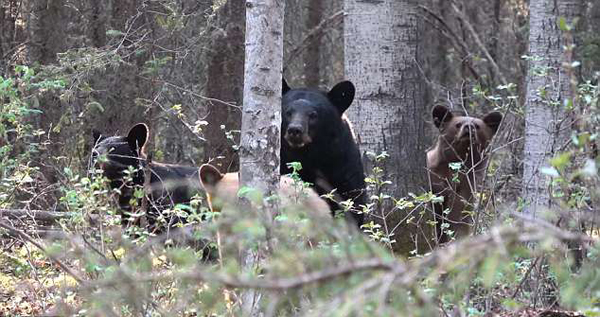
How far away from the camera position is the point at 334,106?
9.15 m

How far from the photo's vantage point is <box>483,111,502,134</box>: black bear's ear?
1144 cm

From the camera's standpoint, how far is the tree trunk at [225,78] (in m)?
12.4

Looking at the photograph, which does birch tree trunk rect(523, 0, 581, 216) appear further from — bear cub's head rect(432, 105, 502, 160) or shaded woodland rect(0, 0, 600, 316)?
bear cub's head rect(432, 105, 502, 160)

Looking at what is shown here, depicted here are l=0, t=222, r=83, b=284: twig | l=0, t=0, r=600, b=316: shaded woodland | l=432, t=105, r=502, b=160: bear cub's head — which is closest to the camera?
l=0, t=0, r=600, b=316: shaded woodland

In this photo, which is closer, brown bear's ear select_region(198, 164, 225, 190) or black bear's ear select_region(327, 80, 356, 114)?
brown bear's ear select_region(198, 164, 225, 190)

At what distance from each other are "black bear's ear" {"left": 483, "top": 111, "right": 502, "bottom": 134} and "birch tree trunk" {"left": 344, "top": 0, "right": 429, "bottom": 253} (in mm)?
2602

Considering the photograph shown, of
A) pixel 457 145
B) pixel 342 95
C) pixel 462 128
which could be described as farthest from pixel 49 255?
pixel 457 145

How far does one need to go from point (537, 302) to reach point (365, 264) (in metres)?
3.47

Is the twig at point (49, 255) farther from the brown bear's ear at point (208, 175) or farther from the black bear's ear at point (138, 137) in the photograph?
the black bear's ear at point (138, 137)

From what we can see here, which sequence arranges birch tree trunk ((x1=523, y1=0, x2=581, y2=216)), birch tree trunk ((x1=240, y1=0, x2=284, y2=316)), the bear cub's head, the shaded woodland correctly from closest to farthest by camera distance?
the shaded woodland < birch tree trunk ((x1=240, y1=0, x2=284, y2=316)) < birch tree trunk ((x1=523, y1=0, x2=581, y2=216)) < the bear cub's head

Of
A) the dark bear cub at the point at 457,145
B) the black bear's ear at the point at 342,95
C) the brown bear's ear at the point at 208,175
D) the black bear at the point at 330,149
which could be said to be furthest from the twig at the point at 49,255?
the dark bear cub at the point at 457,145

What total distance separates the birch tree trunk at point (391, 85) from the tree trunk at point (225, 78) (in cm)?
354

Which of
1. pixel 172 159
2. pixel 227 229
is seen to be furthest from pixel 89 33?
pixel 227 229

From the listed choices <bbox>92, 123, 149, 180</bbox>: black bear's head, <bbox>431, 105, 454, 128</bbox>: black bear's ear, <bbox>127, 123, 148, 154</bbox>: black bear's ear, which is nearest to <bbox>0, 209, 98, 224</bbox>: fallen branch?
<bbox>92, 123, 149, 180</bbox>: black bear's head
